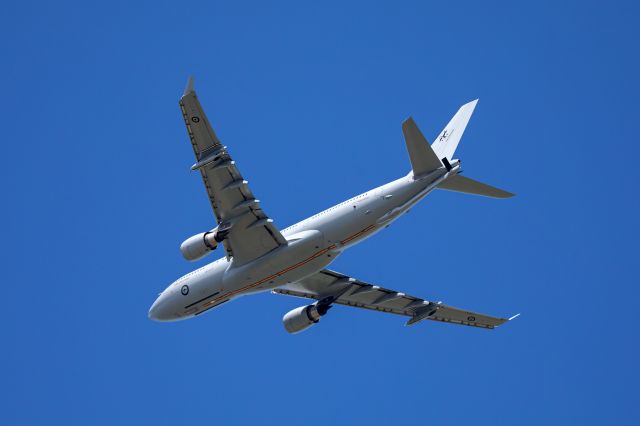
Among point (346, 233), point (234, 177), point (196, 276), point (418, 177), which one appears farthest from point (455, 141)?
point (196, 276)

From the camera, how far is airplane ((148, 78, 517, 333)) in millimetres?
41697

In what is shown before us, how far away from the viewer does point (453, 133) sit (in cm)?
4519

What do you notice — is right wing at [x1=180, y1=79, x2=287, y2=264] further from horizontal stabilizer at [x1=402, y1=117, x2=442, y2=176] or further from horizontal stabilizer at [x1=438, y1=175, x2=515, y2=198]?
horizontal stabilizer at [x1=438, y1=175, x2=515, y2=198]

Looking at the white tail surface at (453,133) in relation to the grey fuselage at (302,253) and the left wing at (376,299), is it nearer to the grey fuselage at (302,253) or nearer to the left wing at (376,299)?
the grey fuselage at (302,253)

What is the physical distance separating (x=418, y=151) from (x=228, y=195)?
787 centimetres

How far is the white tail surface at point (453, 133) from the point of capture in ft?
147

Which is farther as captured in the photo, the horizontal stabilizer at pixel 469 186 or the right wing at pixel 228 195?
the horizontal stabilizer at pixel 469 186

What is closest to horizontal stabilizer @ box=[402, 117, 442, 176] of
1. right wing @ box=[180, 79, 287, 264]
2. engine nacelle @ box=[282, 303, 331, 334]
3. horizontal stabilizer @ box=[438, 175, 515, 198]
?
horizontal stabilizer @ box=[438, 175, 515, 198]

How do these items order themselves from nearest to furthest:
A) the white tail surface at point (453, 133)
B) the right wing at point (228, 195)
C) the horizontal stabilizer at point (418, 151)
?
the right wing at point (228, 195), the horizontal stabilizer at point (418, 151), the white tail surface at point (453, 133)

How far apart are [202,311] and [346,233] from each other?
8.19 m

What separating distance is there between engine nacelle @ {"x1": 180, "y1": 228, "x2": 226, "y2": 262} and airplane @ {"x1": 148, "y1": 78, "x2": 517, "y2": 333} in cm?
4

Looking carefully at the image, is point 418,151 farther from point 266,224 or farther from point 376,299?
point 376,299

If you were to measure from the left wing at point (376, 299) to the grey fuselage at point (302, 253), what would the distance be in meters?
4.53

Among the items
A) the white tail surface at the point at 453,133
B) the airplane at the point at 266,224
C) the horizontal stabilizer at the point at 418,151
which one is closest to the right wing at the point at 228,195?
the airplane at the point at 266,224
